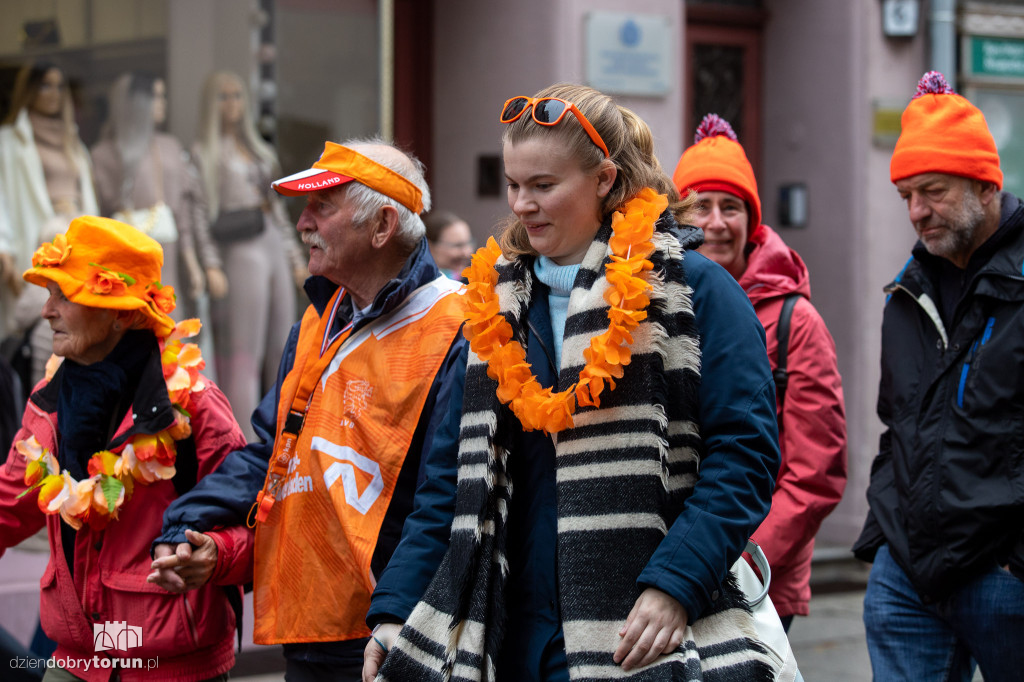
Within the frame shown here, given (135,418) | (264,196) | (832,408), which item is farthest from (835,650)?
(135,418)

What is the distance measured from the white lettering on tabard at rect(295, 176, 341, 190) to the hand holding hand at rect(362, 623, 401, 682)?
4.05 ft

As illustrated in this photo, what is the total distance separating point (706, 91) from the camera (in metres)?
8.73

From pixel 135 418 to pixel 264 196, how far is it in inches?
145

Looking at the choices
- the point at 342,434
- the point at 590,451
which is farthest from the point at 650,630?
the point at 342,434

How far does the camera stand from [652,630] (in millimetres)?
2246

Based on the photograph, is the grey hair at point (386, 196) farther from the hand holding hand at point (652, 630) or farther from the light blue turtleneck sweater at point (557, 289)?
the hand holding hand at point (652, 630)

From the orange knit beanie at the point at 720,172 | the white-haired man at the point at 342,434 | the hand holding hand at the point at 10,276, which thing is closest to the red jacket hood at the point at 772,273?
the orange knit beanie at the point at 720,172

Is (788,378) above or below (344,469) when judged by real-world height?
above

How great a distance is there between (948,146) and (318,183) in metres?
1.95

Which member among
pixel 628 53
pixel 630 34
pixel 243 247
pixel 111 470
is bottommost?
pixel 111 470

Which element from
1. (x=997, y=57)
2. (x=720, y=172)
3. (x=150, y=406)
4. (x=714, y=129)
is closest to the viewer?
(x=150, y=406)

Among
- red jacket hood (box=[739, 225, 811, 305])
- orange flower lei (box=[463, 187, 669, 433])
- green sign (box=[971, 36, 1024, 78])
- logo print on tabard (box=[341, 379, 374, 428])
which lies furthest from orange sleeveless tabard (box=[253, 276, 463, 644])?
green sign (box=[971, 36, 1024, 78])

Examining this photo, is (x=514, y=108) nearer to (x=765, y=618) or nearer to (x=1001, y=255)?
(x=765, y=618)

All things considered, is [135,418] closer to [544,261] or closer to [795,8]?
[544,261]
